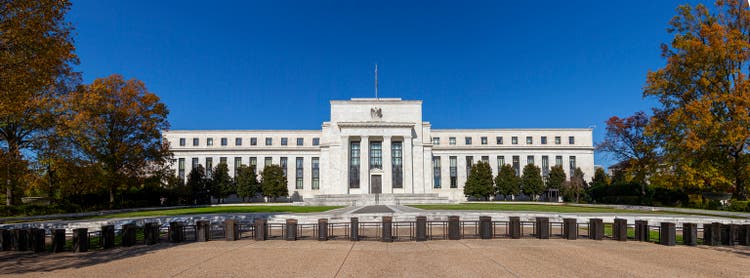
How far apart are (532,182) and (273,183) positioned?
136 feet

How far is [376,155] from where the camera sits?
6456 cm

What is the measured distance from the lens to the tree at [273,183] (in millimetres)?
67938

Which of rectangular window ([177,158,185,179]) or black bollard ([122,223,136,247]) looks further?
rectangular window ([177,158,185,179])

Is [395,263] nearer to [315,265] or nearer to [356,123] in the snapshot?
[315,265]

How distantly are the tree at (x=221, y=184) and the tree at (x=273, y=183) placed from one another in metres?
5.22

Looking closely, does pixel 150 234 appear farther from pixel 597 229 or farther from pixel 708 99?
pixel 708 99

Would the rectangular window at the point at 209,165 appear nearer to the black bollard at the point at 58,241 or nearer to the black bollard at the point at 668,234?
the black bollard at the point at 58,241

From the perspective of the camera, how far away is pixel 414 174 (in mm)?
65375

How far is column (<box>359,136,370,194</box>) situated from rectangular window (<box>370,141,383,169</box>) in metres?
1.10

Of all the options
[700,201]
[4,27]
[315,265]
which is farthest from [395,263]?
[700,201]

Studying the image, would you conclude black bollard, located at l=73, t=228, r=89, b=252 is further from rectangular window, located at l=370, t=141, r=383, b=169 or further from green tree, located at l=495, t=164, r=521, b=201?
green tree, located at l=495, t=164, r=521, b=201

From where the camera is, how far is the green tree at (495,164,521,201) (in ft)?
224

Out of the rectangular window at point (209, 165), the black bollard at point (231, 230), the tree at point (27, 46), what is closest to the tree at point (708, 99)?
the black bollard at point (231, 230)

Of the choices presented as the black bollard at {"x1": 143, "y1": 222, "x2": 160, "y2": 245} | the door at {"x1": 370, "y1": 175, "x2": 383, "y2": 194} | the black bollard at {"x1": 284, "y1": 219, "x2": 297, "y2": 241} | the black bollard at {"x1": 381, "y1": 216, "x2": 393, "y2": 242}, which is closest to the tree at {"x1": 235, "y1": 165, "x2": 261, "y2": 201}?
the door at {"x1": 370, "y1": 175, "x2": 383, "y2": 194}
